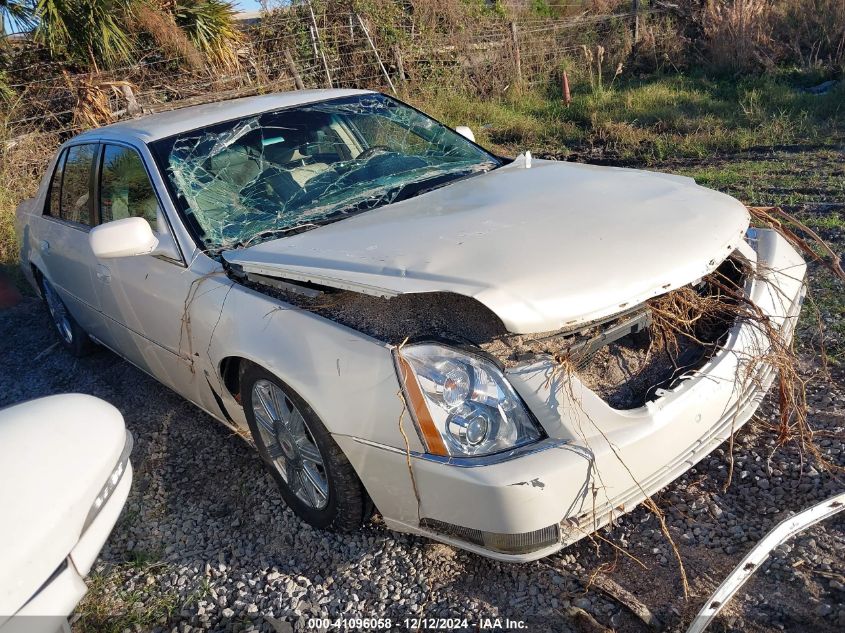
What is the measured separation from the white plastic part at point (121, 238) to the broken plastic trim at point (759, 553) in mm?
2505

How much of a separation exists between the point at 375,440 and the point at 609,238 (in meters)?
1.03

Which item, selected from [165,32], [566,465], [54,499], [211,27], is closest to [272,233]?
[54,499]

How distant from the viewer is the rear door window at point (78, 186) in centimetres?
405

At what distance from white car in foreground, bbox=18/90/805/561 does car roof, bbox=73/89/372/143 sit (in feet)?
0.09

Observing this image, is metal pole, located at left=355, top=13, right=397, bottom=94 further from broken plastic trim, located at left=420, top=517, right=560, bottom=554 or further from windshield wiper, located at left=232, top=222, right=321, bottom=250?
broken plastic trim, located at left=420, top=517, right=560, bottom=554

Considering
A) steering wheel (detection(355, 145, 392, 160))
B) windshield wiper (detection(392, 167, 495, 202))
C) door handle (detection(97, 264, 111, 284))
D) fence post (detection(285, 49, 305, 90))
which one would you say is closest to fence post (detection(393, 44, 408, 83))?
fence post (detection(285, 49, 305, 90))

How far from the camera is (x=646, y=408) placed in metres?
2.26

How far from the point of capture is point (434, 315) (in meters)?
2.46

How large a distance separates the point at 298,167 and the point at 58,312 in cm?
258

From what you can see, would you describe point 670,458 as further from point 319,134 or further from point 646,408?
point 319,134

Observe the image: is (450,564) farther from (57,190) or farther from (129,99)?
(129,99)

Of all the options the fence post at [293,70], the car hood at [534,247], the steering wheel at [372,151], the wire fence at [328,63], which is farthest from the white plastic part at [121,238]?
the fence post at [293,70]

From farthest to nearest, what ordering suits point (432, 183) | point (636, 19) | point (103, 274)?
point (636, 19) → point (103, 274) → point (432, 183)

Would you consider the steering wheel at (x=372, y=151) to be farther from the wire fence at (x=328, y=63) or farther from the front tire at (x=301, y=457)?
the wire fence at (x=328, y=63)
